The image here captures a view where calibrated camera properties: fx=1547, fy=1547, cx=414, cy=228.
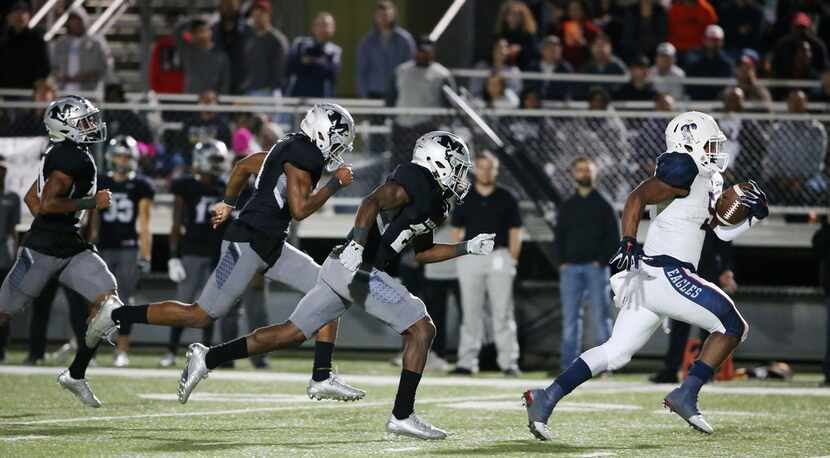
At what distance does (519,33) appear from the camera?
690 inches

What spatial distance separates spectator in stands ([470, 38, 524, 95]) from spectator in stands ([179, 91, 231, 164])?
2807 millimetres

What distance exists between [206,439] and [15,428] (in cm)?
113

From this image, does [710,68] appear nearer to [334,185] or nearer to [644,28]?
[644,28]

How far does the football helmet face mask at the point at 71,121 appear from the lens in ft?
31.5

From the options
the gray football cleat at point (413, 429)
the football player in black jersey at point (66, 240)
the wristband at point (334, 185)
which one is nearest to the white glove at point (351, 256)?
the wristband at point (334, 185)

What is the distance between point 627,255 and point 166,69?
10.6m

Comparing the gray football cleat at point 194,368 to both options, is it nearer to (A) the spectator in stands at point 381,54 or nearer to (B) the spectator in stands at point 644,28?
(A) the spectator in stands at point 381,54

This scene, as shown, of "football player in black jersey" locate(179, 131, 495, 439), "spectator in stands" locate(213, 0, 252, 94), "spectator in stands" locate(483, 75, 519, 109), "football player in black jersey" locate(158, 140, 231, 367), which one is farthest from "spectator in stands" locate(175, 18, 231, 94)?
"football player in black jersey" locate(179, 131, 495, 439)

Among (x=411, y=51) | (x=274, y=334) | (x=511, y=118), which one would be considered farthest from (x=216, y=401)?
(x=411, y=51)

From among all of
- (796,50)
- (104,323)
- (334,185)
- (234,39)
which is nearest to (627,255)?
(334,185)

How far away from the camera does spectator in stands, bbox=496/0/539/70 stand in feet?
57.1

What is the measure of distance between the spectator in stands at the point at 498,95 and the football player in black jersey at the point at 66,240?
672 cm

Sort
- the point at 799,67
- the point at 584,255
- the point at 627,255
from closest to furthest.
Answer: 1. the point at 627,255
2. the point at 584,255
3. the point at 799,67

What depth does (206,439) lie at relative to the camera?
8094 mm
